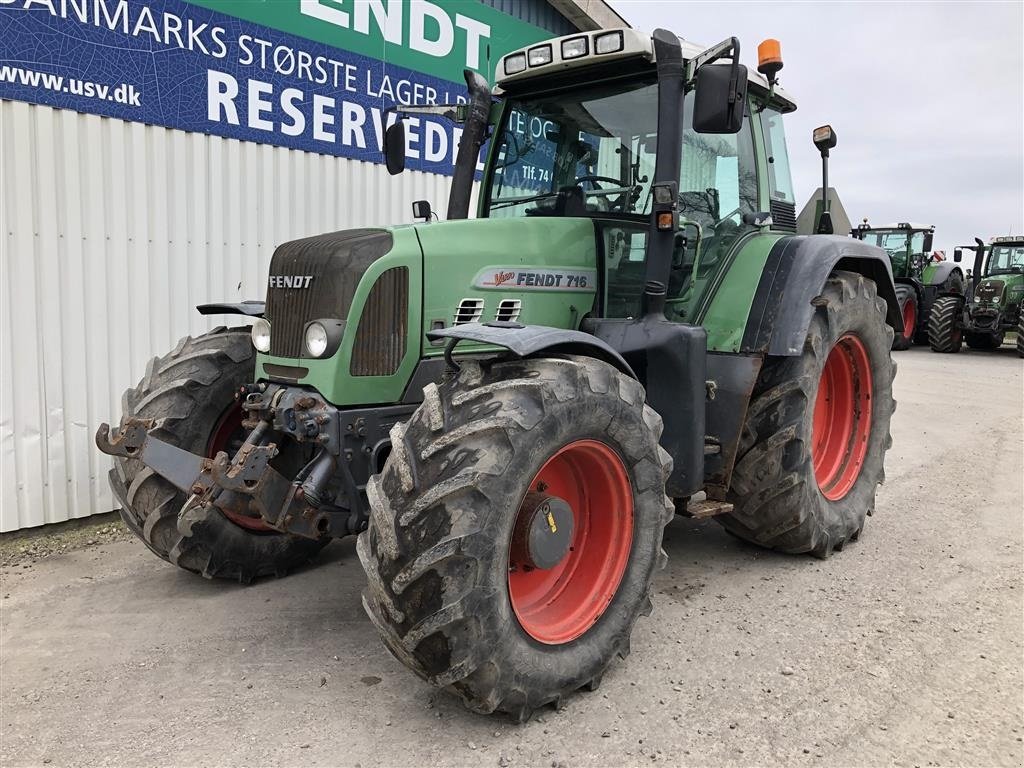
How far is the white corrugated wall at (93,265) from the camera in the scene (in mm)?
4762

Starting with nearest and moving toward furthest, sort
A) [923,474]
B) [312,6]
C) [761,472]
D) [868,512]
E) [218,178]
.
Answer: [761,472] → [868,512] → [218,178] → [312,6] → [923,474]

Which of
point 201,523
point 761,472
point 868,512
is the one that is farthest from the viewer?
point 868,512

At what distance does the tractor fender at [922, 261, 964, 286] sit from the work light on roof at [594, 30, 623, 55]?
758 inches

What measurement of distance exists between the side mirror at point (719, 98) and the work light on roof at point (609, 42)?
497mm

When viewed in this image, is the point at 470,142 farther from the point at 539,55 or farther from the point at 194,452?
the point at 194,452

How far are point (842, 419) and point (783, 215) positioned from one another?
135 centimetres

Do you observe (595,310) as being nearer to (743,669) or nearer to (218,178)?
(743,669)

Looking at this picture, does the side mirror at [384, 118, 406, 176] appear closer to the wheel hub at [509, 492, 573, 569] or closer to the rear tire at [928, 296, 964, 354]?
the wheel hub at [509, 492, 573, 569]

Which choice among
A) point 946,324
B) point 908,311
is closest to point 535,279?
point 946,324

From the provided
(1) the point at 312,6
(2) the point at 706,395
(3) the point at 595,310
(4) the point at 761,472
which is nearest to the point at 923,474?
(4) the point at 761,472

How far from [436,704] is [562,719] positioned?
46cm

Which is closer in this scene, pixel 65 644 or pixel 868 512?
pixel 65 644

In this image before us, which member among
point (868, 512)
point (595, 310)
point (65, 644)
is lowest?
point (65, 644)

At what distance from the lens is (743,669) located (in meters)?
3.23
